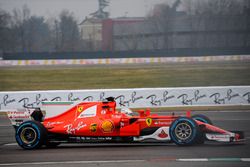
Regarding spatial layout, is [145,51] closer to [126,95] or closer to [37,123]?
[126,95]

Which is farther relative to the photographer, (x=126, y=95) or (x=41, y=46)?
(x=41, y=46)

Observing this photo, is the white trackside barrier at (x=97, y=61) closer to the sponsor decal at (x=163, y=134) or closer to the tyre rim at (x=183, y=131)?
the sponsor decal at (x=163, y=134)

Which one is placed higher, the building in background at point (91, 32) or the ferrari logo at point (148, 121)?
the building in background at point (91, 32)

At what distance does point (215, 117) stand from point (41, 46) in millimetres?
36274

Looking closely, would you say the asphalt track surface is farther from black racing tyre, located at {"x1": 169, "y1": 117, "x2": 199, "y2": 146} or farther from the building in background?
the building in background

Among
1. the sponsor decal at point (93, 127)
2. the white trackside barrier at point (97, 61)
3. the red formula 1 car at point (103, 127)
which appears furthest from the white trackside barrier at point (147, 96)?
the white trackside barrier at point (97, 61)

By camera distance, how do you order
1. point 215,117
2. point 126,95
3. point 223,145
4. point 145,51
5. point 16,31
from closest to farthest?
1. point 223,145
2. point 215,117
3. point 126,95
4. point 145,51
5. point 16,31

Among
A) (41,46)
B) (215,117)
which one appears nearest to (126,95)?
(215,117)

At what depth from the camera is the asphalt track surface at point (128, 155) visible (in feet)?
31.5

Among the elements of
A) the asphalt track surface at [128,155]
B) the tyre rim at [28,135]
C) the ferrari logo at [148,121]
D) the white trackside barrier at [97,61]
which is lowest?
the asphalt track surface at [128,155]

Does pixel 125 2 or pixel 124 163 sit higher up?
pixel 125 2

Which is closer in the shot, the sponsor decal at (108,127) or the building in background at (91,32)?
the sponsor decal at (108,127)

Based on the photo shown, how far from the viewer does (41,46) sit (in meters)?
52.9

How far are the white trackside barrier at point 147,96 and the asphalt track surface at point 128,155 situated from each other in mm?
9470
